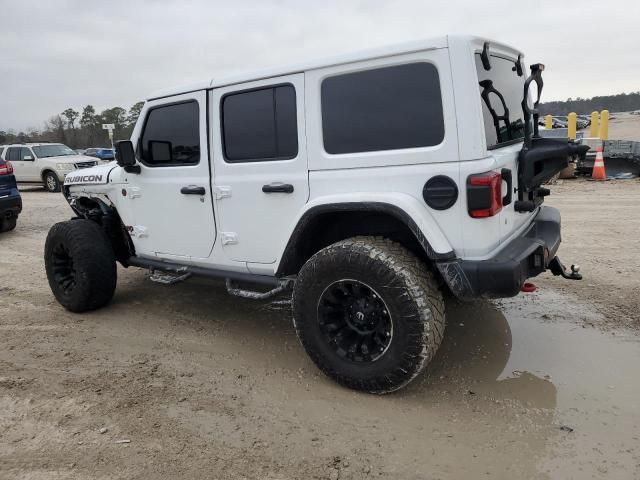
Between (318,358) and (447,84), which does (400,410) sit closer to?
(318,358)

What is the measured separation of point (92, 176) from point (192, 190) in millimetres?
1457

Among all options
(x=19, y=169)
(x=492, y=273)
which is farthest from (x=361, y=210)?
(x=19, y=169)

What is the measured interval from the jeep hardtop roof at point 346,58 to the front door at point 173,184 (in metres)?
0.08

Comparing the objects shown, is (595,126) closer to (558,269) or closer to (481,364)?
(558,269)

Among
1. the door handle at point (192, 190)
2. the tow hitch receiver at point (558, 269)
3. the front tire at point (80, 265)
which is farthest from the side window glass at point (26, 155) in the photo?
the tow hitch receiver at point (558, 269)

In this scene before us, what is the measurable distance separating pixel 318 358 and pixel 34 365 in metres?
2.15

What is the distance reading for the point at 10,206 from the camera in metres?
8.62

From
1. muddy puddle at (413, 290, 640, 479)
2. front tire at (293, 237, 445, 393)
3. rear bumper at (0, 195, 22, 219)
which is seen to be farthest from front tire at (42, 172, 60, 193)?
front tire at (293, 237, 445, 393)

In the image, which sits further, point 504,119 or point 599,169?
point 599,169

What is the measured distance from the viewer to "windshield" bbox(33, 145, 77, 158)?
1590 cm

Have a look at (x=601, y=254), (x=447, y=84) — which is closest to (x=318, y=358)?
(x=447, y=84)

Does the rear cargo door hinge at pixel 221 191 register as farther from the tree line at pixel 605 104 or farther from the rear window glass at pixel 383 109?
the tree line at pixel 605 104

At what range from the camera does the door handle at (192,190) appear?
3.78 m

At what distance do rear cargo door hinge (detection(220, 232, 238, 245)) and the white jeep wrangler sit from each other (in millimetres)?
12
